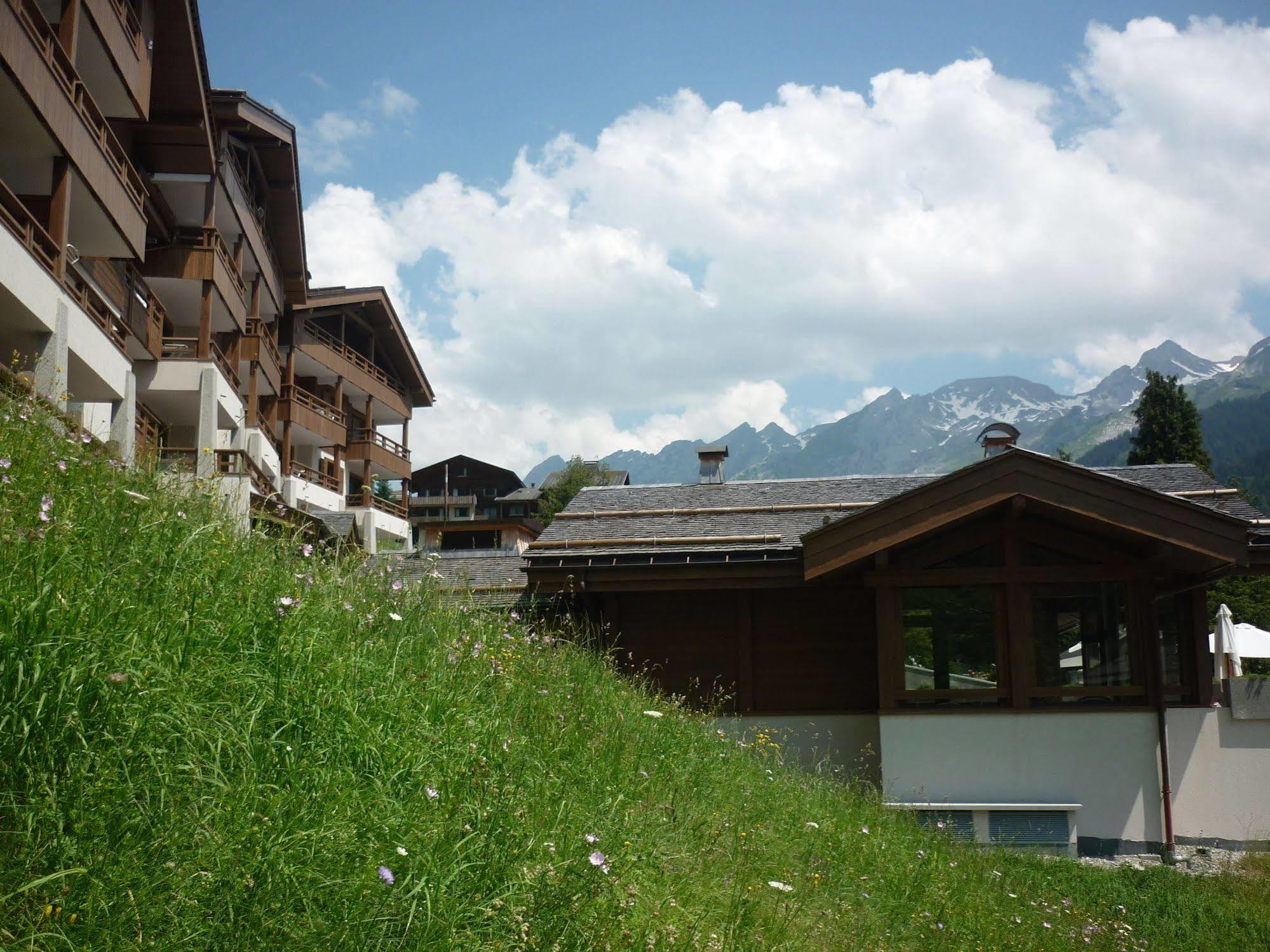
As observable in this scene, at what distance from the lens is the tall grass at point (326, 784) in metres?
3.32

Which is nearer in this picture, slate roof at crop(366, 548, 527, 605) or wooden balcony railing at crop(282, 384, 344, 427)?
slate roof at crop(366, 548, 527, 605)

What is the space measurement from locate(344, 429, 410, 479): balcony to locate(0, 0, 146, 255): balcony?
67.9 feet

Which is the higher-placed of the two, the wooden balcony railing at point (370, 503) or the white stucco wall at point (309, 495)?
the wooden balcony railing at point (370, 503)

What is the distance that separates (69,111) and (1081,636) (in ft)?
50.0

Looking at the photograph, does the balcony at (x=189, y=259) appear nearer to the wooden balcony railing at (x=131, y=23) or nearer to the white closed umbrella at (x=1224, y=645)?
the wooden balcony railing at (x=131, y=23)

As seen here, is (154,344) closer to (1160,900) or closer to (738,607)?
(738,607)

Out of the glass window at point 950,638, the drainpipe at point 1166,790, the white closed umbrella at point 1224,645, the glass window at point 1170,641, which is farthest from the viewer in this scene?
the white closed umbrella at point 1224,645

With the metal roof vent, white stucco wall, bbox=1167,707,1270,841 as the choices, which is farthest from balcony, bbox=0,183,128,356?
white stucco wall, bbox=1167,707,1270,841

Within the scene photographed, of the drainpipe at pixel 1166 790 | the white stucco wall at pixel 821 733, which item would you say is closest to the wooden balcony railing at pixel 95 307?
the white stucco wall at pixel 821 733

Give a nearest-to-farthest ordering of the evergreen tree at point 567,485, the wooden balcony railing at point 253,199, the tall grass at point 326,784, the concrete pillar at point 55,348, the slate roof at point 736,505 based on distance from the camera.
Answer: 1. the tall grass at point 326,784
2. the slate roof at point 736,505
3. the concrete pillar at point 55,348
4. the wooden balcony railing at point 253,199
5. the evergreen tree at point 567,485

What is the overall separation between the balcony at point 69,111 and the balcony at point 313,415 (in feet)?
45.7

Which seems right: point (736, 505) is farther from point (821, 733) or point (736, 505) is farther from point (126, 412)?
point (126, 412)

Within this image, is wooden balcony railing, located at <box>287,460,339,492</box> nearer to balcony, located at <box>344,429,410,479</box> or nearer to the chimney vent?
balcony, located at <box>344,429,410,479</box>

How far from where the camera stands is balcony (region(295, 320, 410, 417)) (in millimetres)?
34688
